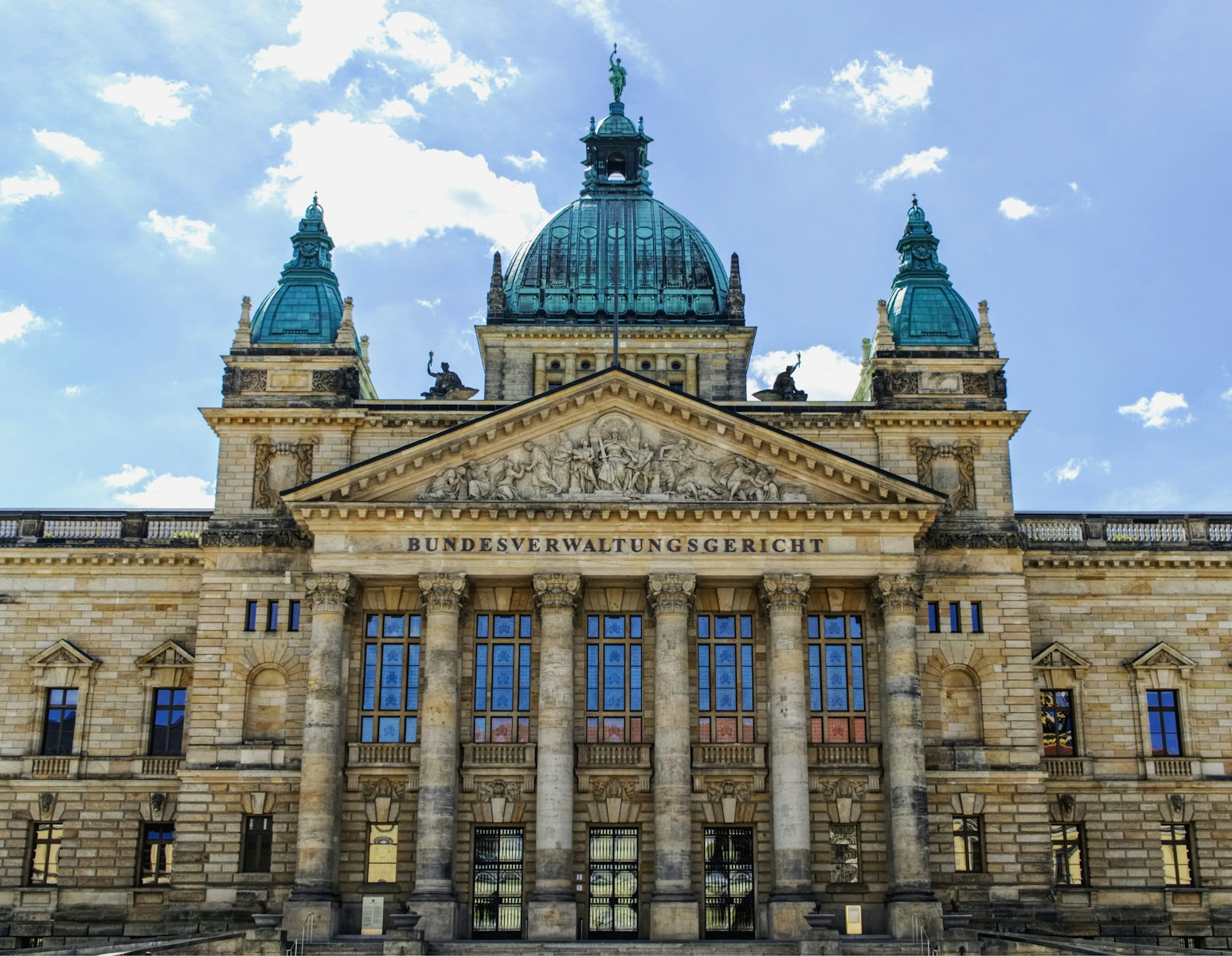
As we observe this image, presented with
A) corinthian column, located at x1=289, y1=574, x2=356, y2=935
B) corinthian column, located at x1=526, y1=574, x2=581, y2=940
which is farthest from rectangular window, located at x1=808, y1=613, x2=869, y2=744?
corinthian column, located at x1=289, y1=574, x2=356, y2=935

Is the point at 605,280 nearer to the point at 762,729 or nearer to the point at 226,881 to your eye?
the point at 762,729

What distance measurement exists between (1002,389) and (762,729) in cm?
1576

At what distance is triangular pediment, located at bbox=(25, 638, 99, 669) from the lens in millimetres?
52719

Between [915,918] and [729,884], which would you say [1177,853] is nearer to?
[915,918]

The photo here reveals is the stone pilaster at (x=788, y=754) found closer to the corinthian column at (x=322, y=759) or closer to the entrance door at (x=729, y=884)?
the entrance door at (x=729, y=884)

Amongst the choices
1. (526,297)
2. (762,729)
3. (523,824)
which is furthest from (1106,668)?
(526,297)

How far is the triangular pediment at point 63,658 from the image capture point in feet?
173

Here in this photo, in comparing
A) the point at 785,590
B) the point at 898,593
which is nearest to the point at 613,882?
the point at 785,590

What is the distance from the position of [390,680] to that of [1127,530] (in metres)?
27.9

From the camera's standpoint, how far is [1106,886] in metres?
50.5

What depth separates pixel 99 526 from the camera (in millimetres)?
54469

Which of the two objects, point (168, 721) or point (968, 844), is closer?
point (968, 844)

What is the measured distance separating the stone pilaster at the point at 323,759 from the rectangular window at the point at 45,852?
9960mm

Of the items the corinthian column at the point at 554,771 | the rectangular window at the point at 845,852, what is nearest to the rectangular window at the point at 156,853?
the corinthian column at the point at 554,771
